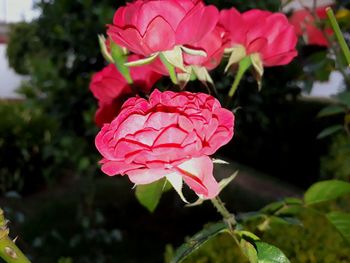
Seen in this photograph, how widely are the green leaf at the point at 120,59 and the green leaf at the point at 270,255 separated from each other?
10.4 inches

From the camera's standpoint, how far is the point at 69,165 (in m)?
4.40

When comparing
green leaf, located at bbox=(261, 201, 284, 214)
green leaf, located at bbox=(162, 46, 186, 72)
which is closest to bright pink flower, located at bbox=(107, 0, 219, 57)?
green leaf, located at bbox=(162, 46, 186, 72)

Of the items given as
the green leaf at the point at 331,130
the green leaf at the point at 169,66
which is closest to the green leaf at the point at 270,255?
the green leaf at the point at 169,66

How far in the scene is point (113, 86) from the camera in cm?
69

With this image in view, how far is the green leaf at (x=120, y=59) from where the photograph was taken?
639 millimetres

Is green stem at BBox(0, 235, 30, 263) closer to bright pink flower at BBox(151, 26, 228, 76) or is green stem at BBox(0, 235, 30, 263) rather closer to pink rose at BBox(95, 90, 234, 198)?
pink rose at BBox(95, 90, 234, 198)

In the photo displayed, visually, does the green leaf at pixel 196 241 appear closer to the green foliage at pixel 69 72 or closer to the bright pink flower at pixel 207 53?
the bright pink flower at pixel 207 53

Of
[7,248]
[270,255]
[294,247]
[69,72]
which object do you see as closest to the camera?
[7,248]

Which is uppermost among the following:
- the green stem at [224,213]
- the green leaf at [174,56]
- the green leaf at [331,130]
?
the green leaf at [174,56]

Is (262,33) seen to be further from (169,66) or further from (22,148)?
(22,148)

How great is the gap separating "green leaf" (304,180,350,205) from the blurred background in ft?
0.66

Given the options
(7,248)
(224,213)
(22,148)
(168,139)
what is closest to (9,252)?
(7,248)

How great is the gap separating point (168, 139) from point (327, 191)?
44cm

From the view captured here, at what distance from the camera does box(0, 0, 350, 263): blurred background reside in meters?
1.34
